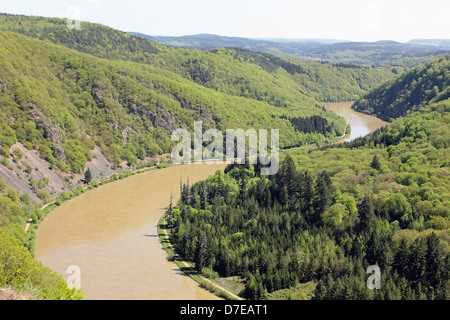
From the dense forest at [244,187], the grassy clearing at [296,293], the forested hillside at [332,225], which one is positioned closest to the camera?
the grassy clearing at [296,293]

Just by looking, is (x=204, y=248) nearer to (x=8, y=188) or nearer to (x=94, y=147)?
(x=8, y=188)

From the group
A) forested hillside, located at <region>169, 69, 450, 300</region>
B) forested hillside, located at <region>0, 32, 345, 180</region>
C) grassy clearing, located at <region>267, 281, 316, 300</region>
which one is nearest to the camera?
grassy clearing, located at <region>267, 281, 316, 300</region>

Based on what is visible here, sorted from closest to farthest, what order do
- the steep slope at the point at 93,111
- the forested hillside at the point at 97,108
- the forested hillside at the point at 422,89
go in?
the steep slope at the point at 93,111
the forested hillside at the point at 97,108
the forested hillside at the point at 422,89

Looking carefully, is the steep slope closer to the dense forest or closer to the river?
the dense forest

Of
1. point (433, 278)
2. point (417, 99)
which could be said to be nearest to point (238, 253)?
point (433, 278)

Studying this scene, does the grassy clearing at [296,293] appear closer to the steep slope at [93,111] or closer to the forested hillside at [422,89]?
the steep slope at [93,111]

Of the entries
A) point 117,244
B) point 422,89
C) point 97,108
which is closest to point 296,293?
point 117,244

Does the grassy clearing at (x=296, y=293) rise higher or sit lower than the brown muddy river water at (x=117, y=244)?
higher

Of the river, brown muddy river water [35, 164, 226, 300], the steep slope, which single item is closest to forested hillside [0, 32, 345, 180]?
the steep slope

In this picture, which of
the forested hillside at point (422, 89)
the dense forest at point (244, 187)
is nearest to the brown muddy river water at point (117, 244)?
the dense forest at point (244, 187)
